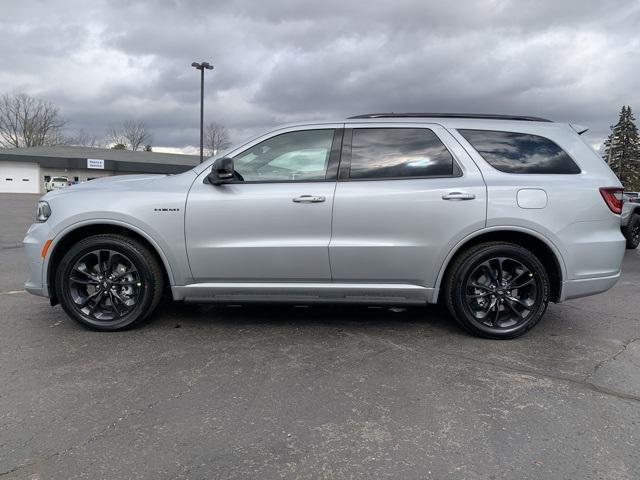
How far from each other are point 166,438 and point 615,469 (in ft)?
7.58

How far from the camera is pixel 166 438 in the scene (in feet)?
8.67

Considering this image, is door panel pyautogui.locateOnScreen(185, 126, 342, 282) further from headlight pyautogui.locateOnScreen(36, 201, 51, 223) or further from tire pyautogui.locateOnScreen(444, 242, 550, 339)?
headlight pyautogui.locateOnScreen(36, 201, 51, 223)

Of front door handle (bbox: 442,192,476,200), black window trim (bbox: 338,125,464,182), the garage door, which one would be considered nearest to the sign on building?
the garage door

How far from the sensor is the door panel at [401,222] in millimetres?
4031

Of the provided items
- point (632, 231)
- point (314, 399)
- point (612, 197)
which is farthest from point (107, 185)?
point (632, 231)

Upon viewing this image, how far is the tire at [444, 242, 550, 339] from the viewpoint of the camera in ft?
13.5

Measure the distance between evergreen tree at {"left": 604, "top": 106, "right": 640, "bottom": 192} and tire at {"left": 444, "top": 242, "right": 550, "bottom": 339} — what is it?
224ft

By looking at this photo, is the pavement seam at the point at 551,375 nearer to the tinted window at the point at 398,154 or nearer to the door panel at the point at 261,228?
the door panel at the point at 261,228

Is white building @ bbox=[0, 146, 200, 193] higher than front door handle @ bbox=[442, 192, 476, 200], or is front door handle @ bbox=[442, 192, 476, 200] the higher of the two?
white building @ bbox=[0, 146, 200, 193]

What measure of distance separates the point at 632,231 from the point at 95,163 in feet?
176

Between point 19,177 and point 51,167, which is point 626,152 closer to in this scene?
point 51,167

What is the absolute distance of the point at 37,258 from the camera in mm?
4191

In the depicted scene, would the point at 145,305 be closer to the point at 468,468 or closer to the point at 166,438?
the point at 166,438

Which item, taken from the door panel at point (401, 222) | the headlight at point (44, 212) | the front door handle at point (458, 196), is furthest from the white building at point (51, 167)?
the front door handle at point (458, 196)
